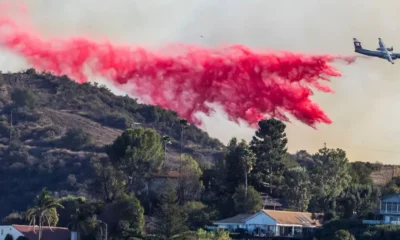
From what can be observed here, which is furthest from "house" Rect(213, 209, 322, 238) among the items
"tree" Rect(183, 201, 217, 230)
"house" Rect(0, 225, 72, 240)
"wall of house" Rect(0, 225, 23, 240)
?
"wall of house" Rect(0, 225, 23, 240)

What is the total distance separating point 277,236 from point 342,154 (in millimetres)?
24248

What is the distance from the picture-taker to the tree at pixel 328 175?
144 metres

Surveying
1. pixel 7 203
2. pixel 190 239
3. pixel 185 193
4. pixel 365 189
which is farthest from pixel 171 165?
pixel 190 239

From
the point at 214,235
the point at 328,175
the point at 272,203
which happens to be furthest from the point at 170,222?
the point at 328,175

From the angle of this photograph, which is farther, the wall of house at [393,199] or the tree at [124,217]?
the wall of house at [393,199]

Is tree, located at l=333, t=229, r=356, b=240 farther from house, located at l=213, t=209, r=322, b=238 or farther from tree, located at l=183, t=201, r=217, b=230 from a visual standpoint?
tree, located at l=183, t=201, r=217, b=230

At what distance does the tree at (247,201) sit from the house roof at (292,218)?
201 inches

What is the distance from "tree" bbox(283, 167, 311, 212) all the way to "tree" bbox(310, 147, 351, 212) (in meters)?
1.34

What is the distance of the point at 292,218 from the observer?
134625mm

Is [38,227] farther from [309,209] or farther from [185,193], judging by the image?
[309,209]

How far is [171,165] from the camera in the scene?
188 metres

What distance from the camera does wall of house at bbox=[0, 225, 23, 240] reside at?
12900 centimetres

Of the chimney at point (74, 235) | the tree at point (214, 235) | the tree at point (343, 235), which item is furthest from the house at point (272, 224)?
the chimney at point (74, 235)

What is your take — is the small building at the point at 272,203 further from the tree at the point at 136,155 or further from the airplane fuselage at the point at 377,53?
the airplane fuselage at the point at 377,53
